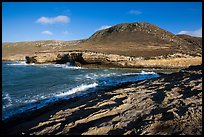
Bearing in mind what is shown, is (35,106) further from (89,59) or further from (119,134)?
(89,59)

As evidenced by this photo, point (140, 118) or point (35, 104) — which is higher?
point (140, 118)

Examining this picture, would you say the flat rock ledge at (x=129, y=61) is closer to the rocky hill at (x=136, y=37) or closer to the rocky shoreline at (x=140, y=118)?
the rocky hill at (x=136, y=37)

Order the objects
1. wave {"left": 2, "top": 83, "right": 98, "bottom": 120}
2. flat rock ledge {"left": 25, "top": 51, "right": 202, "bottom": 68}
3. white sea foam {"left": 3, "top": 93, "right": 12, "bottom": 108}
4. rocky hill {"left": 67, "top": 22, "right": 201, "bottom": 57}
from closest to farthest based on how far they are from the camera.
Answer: wave {"left": 2, "top": 83, "right": 98, "bottom": 120} → white sea foam {"left": 3, "top": 93, "right": 12, "bottom": 108} → flat rock ledge {"left": 25, "top": 51, "right": 202, "bottom": 68} → rocky hill {"left": 67, "top": 22, "right": 201, "bottom": 57}

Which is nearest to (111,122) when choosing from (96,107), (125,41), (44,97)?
(96,107)

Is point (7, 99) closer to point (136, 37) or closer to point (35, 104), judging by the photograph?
point (35, 104)

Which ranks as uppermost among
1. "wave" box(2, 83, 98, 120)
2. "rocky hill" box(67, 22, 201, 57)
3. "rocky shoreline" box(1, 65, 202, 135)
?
"rocky hill" box(67, 22, 201, 57)

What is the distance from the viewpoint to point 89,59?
179 ft

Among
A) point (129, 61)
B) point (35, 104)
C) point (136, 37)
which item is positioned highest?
point (136, 37)

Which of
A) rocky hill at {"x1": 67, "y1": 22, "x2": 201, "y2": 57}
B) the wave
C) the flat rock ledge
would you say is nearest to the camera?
the wave

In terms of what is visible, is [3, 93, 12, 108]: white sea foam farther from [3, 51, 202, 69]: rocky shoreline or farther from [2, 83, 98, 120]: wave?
[3, 51, 202, 69]: rocky shoreline

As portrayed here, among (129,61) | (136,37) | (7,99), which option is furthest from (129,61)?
(136,37)

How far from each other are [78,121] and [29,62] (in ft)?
201

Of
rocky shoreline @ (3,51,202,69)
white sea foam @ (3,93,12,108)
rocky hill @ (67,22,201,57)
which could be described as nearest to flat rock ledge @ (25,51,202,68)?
rocky shoreline @ (3,51,202,69)

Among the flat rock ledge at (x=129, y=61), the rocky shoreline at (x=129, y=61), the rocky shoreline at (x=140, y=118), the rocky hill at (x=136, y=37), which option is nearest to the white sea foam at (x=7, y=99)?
the rocky shoreline at (x=140, y=118)
